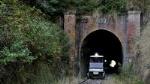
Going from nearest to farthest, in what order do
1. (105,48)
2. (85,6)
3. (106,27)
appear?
(85,6) → (106,27) → (105,48)

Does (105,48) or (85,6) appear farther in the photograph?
(105,48)

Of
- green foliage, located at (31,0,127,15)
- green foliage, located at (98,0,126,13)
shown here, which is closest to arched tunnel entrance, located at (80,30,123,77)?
green foliage, located at (31,0,127,15)

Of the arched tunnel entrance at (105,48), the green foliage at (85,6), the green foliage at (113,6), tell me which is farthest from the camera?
the arched tunnel entrance at (105,48)

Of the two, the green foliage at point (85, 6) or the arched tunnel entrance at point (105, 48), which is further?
the arched tunnel entrance at point (105, 48)

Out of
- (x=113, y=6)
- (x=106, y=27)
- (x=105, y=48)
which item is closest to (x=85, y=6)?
(x=113, y=6)

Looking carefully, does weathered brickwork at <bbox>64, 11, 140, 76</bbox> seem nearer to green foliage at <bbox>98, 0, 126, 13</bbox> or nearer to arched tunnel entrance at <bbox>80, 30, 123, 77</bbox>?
green foliage at <bbox>98, 0, 126, 13</bbox>

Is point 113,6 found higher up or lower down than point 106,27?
higher up

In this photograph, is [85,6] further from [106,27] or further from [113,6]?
[106,27]

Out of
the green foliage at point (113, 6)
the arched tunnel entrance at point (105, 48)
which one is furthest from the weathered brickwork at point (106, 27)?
the arched tunnel entrance at point (105, 48)

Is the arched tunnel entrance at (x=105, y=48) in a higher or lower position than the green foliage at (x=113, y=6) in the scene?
lower

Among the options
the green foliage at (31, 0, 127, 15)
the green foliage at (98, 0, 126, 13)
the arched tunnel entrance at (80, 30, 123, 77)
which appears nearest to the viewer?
the green foliage at (31, 0, 127, 15)

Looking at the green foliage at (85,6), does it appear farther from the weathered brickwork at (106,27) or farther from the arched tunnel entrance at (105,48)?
the arched tunnel entrance at (105,48)

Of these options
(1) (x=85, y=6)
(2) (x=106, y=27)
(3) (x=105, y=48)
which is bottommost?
(3) (x=105, y=48)

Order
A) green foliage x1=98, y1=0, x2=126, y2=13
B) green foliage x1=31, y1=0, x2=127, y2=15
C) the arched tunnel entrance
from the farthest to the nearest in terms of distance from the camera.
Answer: the arched tunnel entrance < green foliage x1=98, y1=0, x2=126, y2=13 < green foliage x1=31, y1=0, x2=127, y2=15
